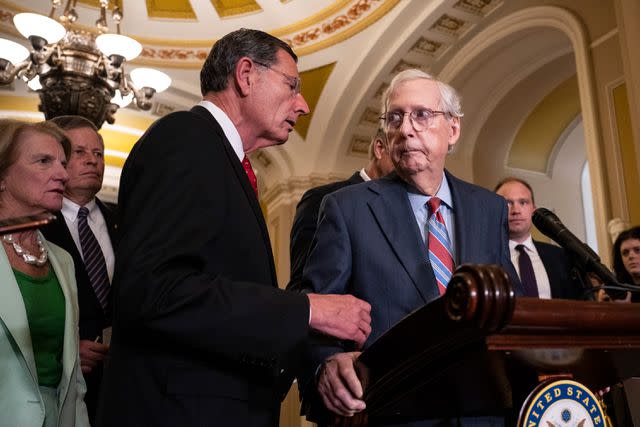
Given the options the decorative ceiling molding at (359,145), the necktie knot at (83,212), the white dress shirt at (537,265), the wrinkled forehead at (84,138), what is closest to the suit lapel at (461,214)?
the necktie knot at (83,212)

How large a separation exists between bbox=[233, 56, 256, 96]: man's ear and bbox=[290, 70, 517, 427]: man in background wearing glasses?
37 cm

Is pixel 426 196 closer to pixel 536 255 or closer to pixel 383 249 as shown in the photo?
pixel 383 249

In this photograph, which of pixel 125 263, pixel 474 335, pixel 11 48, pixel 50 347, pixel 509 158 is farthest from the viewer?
pixel 509 158

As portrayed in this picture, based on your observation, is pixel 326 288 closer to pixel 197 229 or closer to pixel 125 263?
pixel 197 229

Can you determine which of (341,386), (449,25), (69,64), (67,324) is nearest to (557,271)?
(67,324)

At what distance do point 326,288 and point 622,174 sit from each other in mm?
4601

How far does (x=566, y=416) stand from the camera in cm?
107

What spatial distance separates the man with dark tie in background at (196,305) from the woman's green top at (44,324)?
1.94 feet

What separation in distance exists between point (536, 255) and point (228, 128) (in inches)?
98.5

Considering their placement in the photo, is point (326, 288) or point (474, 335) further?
point (326, 288)

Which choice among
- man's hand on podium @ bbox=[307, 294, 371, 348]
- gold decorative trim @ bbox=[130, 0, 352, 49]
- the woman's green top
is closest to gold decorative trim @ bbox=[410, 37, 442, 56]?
gold decorative trim @ bbox=[130, 0, 352, 49]

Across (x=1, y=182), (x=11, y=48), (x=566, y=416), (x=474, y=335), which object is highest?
(x=11, y=48)

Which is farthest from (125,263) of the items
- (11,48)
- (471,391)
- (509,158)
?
(509,158)

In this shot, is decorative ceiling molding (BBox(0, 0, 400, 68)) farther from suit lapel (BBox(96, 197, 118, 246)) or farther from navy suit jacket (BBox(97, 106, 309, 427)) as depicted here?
navy suit jacket (BBox(97, 106, 309, 427))
